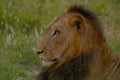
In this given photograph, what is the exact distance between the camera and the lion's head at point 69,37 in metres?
5.72

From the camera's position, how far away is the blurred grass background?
7648mm

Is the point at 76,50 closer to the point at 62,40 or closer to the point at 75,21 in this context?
the point at 62,40

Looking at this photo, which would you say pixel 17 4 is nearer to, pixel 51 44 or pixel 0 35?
pixel 0 35

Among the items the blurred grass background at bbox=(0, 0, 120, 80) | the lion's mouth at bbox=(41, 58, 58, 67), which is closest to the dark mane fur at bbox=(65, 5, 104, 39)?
the lion's mouth at bbox=(41, 58, 58, 67)

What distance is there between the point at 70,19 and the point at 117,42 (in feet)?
8.92

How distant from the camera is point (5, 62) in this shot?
303 inches

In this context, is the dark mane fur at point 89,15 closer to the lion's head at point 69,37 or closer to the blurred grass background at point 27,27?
the lion's head at point 69,37

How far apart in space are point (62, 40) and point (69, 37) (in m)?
0.08

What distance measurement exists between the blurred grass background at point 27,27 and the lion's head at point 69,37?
1.37m

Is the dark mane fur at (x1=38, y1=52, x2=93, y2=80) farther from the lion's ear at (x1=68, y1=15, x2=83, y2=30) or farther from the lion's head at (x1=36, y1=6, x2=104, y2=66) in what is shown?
the lion's ear at (x1=68, y1=15, x2=83, y2=30)

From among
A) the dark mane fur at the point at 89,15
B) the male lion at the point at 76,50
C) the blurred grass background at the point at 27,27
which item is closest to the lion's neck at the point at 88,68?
the male lion at the point at 76,50

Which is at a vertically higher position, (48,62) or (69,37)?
(69,37)

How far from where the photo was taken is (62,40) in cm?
577

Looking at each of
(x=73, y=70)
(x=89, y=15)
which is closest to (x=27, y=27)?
(x=89, y=15)
